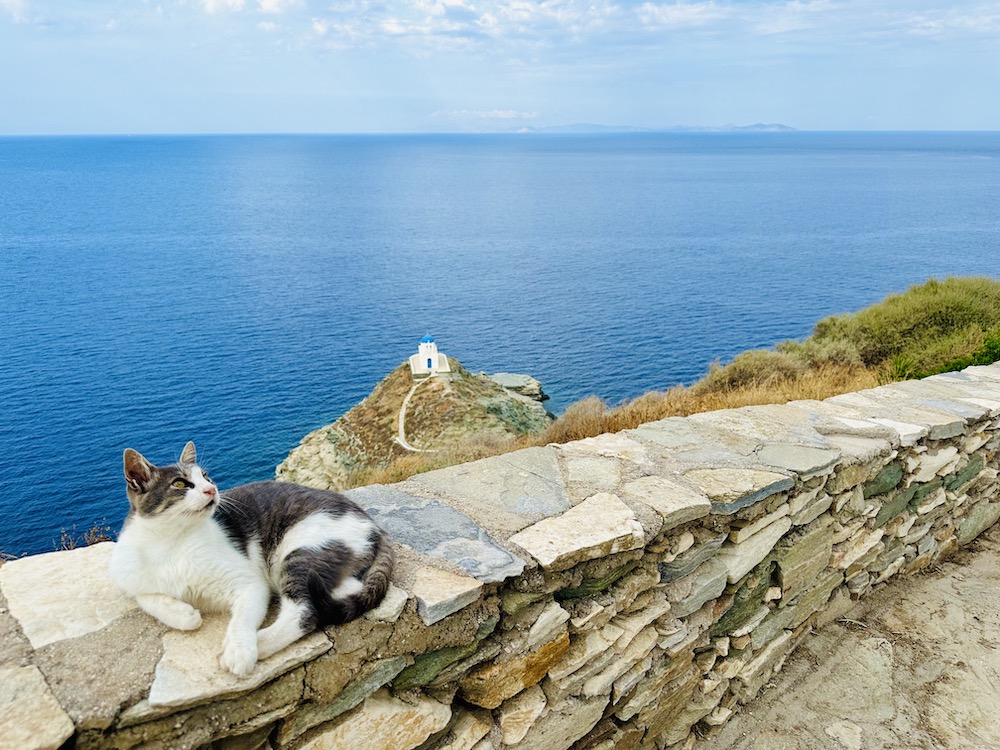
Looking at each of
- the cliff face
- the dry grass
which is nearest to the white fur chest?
the dry grass

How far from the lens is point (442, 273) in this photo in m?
52.3

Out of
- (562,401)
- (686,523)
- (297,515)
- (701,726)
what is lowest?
(562,401)

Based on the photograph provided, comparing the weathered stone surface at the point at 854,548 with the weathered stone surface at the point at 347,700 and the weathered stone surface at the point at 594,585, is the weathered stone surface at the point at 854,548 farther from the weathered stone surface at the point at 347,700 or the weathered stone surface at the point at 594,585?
the weathered stone surface at the point at 347,700

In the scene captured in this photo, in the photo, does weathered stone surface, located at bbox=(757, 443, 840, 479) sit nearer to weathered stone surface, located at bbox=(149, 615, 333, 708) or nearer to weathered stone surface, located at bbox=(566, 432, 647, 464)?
weathered stone surface, located at bbox=(566, 432, 647, 464)

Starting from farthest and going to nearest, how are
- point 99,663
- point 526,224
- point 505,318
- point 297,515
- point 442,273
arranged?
1. point 526,224
2. point 442,273
3. point 505,318
4. point 297,515
5. point 99,663

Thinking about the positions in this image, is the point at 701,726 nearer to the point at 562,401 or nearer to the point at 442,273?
the point at 562,401

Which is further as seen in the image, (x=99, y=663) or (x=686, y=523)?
(x=686, y=523)

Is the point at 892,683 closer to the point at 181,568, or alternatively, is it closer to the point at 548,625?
the point at 548,625

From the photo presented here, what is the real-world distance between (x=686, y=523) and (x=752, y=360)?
29.8 ft

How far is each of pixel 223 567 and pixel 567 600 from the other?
1.75m

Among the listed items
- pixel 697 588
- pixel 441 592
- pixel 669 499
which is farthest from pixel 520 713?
pixel 669 499

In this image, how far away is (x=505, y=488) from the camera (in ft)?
14.0

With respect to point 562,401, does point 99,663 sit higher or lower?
higher

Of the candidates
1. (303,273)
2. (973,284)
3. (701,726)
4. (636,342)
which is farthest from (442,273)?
(701,726)
